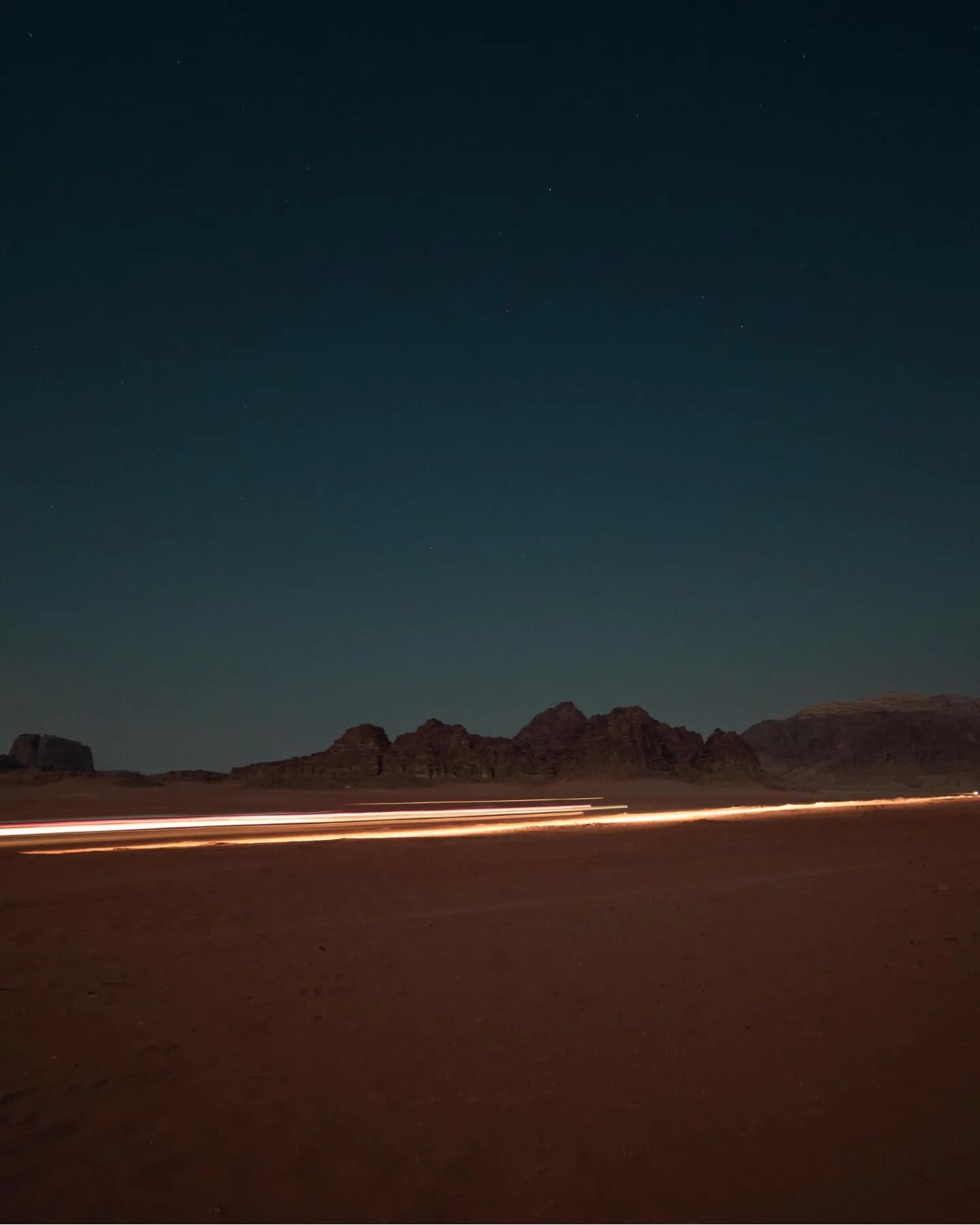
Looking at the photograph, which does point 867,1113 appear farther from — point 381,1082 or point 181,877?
point 181,877

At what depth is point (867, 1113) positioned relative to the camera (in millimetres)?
5656

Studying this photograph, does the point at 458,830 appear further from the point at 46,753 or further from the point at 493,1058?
the point at 46,753

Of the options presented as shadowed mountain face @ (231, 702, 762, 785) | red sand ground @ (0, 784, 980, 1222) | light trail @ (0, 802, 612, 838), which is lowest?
red sand ground @ (0, 784, 980, 1222)

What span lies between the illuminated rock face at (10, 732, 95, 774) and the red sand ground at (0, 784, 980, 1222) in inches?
7750

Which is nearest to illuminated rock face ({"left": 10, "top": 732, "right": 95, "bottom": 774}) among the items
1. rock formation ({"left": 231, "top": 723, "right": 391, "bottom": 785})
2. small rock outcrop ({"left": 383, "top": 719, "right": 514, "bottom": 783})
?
rock formation ({"left": 231, "top": 723, "right": 391, "bottom": 785})

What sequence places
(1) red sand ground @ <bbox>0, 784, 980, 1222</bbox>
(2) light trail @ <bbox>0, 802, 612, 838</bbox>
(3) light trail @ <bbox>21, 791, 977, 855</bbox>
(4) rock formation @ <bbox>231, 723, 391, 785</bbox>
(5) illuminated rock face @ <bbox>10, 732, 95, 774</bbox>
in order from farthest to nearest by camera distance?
(5) illuminated rock face @ <bbox>10, 732, 95, 774</bbox>
(4) rock formation @ <bbox>231, 723, 391, 785</bbox>
(2) light trail @ <bbox>0, 802, 612, 838</bbox>
(3) light trail @ <bbox>21, 791, 977, 855</bbox>
(1) red sand ground @ <bbox>0, 784, 980, 1222</bbox>

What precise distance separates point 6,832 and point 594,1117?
102 ft

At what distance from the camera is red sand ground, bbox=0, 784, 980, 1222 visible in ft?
15.9

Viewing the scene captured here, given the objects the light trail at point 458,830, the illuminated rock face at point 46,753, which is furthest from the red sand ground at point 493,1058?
the illuminated rock face at point 46,753

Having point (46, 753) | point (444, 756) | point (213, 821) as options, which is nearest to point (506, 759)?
point (444, 756)

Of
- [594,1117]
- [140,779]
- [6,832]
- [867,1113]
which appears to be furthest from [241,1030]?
[140,779]

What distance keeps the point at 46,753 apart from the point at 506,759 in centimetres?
10821

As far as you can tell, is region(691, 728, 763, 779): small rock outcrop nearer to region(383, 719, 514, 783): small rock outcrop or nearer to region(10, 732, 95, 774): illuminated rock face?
region(383, 719, 514, 783): small rock outcrop

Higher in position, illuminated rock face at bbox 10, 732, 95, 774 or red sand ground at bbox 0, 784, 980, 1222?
illuminated rock face at bbox 10, 732, 95, 774
